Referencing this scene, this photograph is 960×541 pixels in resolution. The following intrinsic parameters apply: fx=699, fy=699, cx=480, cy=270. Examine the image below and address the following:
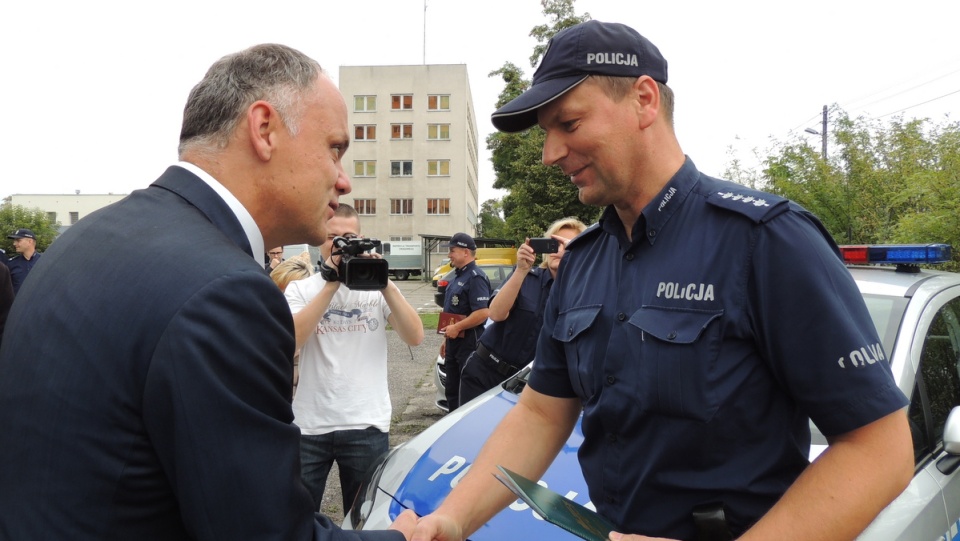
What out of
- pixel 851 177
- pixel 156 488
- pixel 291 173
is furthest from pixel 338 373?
pixel 851 177

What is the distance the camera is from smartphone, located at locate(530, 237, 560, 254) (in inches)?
189

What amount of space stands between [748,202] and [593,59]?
488mm

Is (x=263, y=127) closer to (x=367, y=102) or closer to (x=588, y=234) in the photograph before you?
(x=588, y=234)

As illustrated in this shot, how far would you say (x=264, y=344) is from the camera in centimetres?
116

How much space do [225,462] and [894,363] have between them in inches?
90.9

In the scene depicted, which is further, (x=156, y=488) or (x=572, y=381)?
(x=572, y=381)

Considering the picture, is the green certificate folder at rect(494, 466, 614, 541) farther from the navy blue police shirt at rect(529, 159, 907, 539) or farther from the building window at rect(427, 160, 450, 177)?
the building window at rect(427, 160, 450, 177)

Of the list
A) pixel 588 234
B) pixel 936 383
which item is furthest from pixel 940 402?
pixel 588 234

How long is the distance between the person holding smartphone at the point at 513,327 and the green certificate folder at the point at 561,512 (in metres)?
3.35

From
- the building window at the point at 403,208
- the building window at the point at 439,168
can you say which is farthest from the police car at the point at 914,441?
the building window at the point at 439,168

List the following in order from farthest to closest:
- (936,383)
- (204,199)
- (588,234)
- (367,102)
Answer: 1. (367,102)
2. (936,383)
3. (588,234)
4. (204,199)

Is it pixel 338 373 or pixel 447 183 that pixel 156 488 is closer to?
pixel 338 373

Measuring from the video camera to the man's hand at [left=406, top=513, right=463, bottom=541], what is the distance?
171cm

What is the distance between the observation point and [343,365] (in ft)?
12.1
